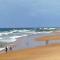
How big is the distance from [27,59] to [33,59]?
23.2 inches

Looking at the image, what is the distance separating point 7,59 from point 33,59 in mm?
2616

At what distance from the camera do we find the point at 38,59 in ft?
67.9

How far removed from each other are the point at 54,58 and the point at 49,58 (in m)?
0.51

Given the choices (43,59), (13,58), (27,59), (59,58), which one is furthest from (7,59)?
(59,58)

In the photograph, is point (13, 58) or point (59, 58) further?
point (13, 58)

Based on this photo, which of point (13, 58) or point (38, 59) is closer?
point (38, 59)

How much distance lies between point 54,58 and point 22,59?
10.1ft

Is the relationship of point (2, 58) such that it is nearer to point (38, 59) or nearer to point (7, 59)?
point (7, 59)

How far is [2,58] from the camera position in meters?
22.5

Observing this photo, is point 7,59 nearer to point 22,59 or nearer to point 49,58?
point 22,59

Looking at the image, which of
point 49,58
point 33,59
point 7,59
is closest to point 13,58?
point 7,59

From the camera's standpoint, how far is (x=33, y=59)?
69.0ft

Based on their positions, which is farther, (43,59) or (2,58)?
(2,58)

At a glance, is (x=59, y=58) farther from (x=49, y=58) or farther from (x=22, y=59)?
(x=22, y=59)
